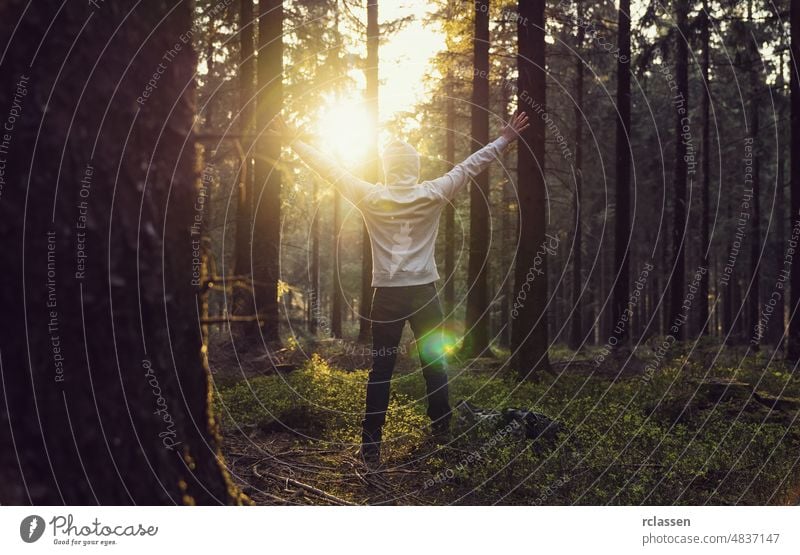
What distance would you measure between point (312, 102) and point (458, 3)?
13.8ft

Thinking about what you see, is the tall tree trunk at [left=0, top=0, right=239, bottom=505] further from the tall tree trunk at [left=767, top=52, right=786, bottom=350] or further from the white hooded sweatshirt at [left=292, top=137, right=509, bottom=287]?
the tall tree trunk at [left=767, top=52, right=786, bottom=350]

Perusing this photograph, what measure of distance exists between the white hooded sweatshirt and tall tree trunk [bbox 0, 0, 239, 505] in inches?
119

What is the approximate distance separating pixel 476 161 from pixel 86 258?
3995 millimetres

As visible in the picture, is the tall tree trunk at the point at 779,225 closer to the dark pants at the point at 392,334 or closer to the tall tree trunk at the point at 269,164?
the tall tree trunk at the point at 269,164

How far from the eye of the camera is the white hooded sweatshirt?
19.6 feet

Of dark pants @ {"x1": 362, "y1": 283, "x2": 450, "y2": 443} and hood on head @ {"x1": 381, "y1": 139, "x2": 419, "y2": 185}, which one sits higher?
hood on head @ {"x1": 381, "y1": 139, "x2": 419, "y2": 185}

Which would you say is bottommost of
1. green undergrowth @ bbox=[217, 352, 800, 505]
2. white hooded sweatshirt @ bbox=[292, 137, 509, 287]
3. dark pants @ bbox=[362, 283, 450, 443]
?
green undergrowth @ bbox=[217, 352, 800, 505]

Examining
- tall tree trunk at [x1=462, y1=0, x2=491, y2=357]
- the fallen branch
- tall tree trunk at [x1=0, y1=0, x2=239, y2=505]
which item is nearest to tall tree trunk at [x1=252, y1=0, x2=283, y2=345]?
tall tree trunk at [x1=462, y1=0, x2=491, y2=357]

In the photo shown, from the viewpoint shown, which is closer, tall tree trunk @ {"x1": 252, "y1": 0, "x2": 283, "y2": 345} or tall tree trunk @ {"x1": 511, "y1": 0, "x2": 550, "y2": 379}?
tall tree trunk @ {"x1": 511, "y1": 0, "x2": 550, "y2": 379}

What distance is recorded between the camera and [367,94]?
15695mm

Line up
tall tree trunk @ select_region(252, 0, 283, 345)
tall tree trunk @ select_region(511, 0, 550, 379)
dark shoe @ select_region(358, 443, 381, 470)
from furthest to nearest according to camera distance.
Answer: tall tree trunk @ select_region(252, 0, 283, 345) < tall tree trunk @ select_region(511, 0, 550, 379) < dark shoe @ select_region(358, 443, 381, 470)

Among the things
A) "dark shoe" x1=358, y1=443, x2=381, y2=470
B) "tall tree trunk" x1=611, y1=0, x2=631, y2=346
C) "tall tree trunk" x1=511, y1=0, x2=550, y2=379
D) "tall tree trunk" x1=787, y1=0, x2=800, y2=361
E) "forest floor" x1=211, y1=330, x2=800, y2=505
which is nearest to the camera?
"forest floor" x1=211, y1=330, x2=800, y2=505
